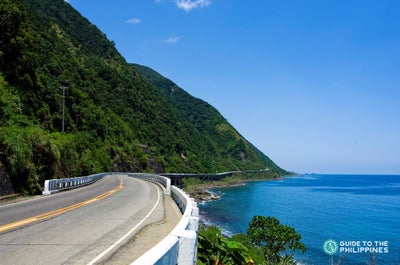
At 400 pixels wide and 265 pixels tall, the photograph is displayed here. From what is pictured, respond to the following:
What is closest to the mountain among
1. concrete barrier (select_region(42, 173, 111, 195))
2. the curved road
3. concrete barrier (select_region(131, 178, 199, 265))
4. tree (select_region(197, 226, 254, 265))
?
concrete barrier (select_region(42, 173, 111, 195))

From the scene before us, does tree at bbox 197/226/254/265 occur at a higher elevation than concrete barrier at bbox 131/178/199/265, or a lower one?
lower

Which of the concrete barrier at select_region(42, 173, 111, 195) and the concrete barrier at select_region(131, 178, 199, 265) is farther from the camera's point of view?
the concrete barrier at select_region(42, 173, 111, 195)

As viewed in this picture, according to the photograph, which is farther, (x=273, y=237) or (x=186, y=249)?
(x=273, y=237)

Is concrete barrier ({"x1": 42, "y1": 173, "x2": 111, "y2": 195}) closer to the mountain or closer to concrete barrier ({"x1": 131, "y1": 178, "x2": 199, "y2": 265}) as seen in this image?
the mountain

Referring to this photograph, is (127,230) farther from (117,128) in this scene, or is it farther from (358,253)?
(117,128)

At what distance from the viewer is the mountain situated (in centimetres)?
2400

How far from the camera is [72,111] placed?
64062mm

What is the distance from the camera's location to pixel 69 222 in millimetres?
10633

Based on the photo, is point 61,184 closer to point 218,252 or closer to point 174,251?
point 218,252

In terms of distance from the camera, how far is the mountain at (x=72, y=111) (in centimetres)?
2400

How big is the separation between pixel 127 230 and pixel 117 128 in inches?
3174

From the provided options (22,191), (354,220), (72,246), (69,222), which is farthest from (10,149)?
(354,220)

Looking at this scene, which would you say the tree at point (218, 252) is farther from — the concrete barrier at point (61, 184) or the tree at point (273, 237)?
the tree at point (273, 237)

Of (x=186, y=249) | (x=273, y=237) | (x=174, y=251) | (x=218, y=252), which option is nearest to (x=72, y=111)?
(x=273, y=237)
